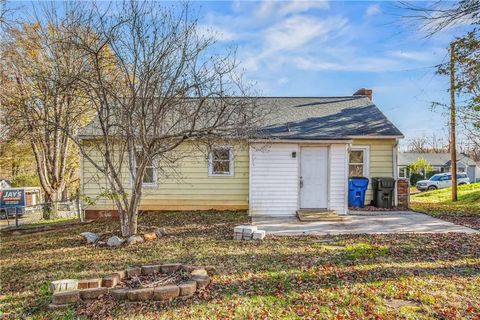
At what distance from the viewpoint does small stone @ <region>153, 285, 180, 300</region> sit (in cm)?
424

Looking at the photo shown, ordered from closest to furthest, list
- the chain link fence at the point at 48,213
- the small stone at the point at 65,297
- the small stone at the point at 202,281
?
the small stone at the point at 65,297 < the small stone at the point at 202,281 < the chain link fence at the point at 48,213

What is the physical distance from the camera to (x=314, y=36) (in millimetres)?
11133

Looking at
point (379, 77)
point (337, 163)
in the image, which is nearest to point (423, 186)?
point (379, 77)

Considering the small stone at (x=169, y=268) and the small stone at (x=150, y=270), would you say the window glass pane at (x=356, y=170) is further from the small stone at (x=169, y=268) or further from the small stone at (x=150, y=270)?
the small stone at (x=150, y=270)

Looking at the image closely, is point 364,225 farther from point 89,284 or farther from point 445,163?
point 445,163

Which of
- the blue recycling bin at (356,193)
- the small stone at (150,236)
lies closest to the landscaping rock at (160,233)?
the small stone at (150,236)

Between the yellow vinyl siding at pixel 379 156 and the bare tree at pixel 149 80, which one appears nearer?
the bare tree at pixel 149 80

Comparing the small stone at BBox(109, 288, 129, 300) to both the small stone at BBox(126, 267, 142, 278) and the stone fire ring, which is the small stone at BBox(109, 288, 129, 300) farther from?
the small stone at BBox(126, 267, 142, 278)

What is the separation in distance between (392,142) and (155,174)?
869 cm

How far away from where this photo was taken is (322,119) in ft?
41.9

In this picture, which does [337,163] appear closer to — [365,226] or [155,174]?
[365,226]

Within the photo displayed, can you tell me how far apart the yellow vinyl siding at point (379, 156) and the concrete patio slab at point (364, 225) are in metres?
1.96

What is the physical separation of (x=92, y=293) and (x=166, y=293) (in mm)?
986

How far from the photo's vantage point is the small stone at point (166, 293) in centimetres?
424
